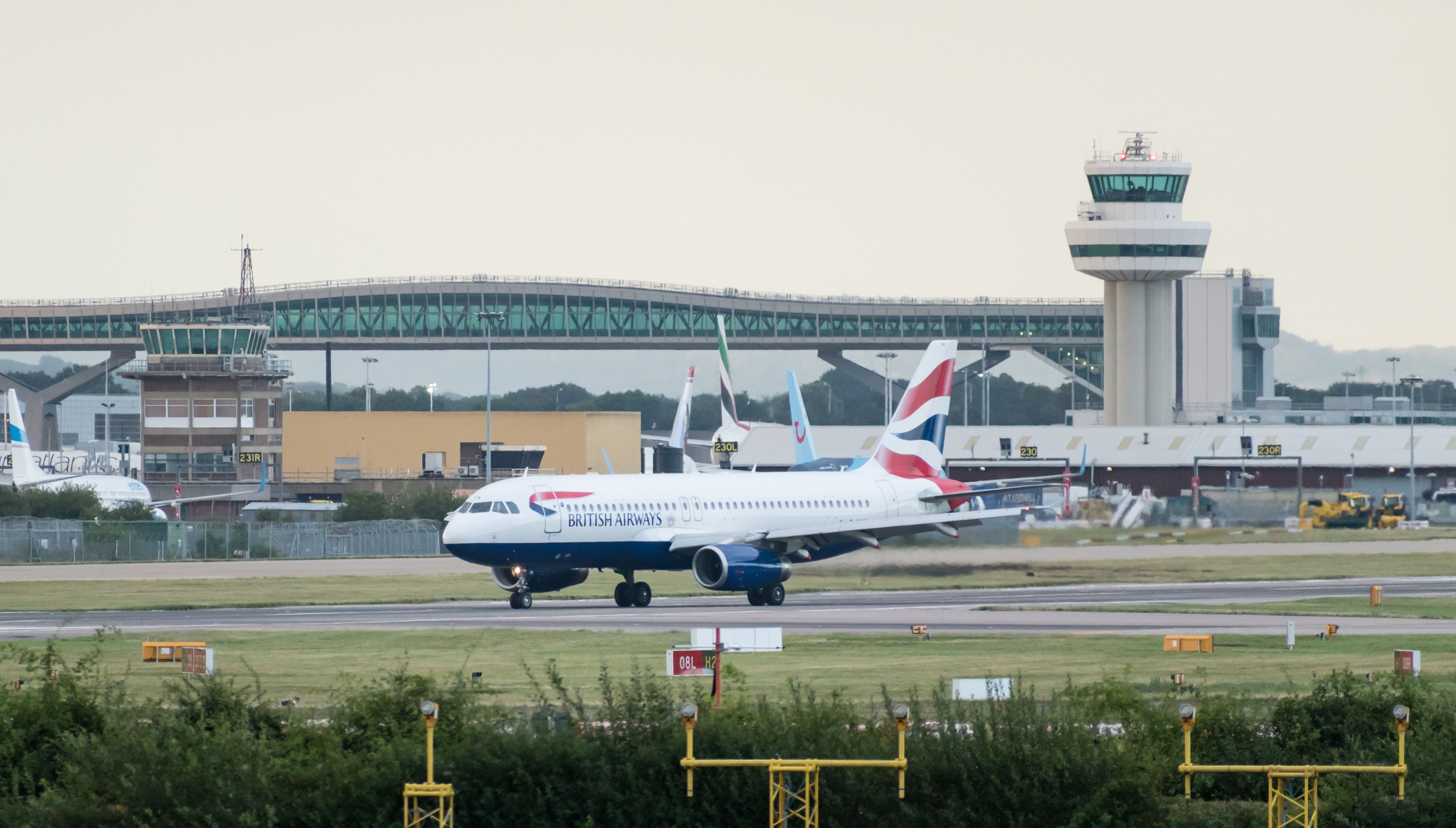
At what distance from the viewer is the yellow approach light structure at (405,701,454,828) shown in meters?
18.5

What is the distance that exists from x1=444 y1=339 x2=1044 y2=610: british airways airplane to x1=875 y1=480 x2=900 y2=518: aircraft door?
0.13 ft

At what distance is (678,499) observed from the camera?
50.0 m

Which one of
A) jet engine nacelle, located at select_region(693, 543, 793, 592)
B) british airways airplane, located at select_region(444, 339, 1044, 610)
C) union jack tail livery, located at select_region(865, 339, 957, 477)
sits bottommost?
jet engine nacelle, located at select_region(693, 543, 793, 592)

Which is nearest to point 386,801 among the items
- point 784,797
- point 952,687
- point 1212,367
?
point 784,797

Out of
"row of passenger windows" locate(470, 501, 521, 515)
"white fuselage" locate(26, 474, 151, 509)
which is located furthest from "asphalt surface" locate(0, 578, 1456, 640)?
"white fuselage" locate(26, 474, 151, 509)

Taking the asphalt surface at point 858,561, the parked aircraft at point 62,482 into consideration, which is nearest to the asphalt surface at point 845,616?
the asphalt surface at point 858,561

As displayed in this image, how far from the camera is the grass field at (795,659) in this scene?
1166 inches

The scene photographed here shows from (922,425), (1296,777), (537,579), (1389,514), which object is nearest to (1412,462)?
(1389,514)

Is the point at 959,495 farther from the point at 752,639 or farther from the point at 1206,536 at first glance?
the point at 752,639

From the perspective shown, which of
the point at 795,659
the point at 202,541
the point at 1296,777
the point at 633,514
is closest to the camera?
the point at 1296,777

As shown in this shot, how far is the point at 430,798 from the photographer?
62.6 feet

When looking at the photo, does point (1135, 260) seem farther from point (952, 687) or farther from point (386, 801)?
point (386, 801)

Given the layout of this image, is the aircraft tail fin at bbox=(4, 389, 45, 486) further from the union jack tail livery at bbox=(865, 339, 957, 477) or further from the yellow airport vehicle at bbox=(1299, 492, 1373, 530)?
the yellow airport vehicle at bbox=(1299, 492, 1373, 530)

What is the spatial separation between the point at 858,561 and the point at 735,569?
352 inches
